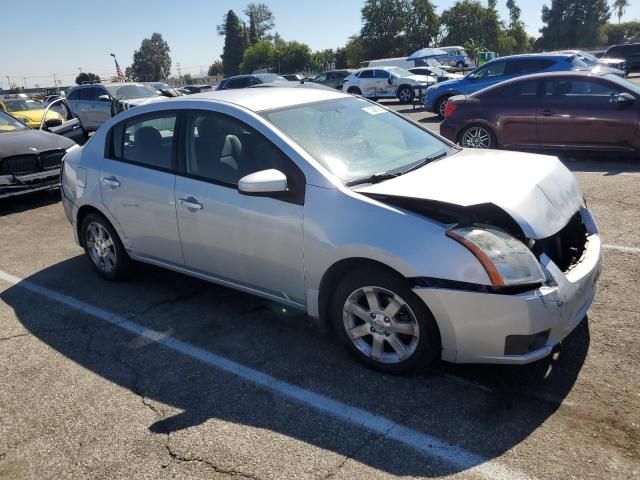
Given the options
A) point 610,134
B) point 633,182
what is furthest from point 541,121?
point 633,182

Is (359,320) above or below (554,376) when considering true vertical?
above

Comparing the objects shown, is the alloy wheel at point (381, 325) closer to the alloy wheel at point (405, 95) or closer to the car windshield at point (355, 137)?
the car windshield at point (355, 137)

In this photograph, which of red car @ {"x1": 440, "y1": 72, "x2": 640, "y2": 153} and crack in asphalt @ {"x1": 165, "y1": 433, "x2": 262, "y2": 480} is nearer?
crack in asphalt @ {"x1": 165, "y1": 433, "x2": 262, "y2": 480}

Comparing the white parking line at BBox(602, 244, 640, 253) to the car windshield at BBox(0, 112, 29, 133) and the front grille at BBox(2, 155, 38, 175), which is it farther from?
the car windshield at BBox(0, 112, 29, 133)

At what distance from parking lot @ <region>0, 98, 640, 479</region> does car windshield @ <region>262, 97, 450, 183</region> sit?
1225mm

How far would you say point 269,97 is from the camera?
402 cm

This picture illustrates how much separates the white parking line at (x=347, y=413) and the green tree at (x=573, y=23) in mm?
100182

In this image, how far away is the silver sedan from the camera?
2803 mm

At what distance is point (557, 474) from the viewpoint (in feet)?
7.80

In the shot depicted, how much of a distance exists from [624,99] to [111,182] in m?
7.41

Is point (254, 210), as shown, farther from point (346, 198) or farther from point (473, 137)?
point (473, 137)

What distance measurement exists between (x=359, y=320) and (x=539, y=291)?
1.04m

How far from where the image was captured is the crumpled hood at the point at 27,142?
7972mm

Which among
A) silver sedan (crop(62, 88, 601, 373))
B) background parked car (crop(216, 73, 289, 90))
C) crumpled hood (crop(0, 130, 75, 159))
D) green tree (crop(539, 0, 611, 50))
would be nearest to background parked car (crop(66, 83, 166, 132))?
background parked car (crop(216, 73, 289, 90))
